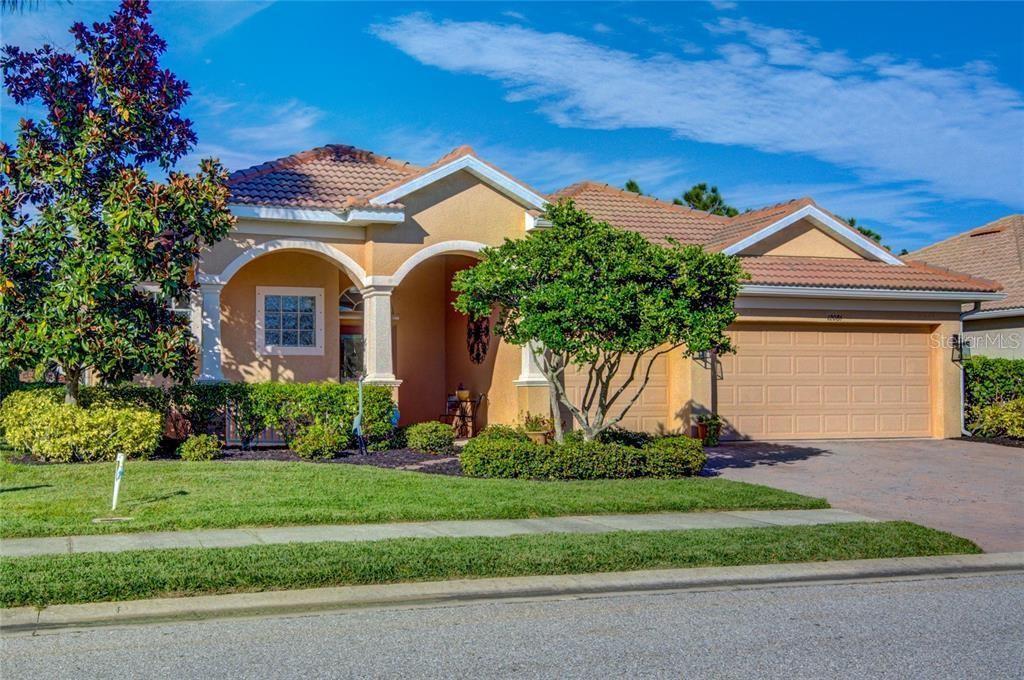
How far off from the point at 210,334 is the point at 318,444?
2987 millimetres

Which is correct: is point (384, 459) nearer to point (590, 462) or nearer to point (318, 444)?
point (318, 444)

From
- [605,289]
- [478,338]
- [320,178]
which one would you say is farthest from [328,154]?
[605,289]

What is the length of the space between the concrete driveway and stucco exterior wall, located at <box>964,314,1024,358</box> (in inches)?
174

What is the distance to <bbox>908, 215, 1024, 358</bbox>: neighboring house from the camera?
929 inches

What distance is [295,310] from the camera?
19406 mm

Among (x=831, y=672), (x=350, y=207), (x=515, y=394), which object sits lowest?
(x=831, y=672)

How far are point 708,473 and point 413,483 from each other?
460 centimetres

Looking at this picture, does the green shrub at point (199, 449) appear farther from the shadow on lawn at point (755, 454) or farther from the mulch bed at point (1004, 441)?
the mulch bed at point (1004, 441)

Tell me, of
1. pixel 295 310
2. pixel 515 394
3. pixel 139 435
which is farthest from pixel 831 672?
pixel 295 310

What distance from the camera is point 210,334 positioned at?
17000 mm

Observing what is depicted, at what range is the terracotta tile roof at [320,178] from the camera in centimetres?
1772

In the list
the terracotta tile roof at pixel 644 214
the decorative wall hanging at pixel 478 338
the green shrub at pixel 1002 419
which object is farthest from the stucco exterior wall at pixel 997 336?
the decorative wall hanging at pixel 478 338

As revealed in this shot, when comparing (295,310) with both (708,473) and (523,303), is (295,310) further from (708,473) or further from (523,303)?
(708,473)

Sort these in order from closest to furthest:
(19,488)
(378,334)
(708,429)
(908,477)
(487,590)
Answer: (487,590), (19,488), (908,477), (378,334), (708,429)
